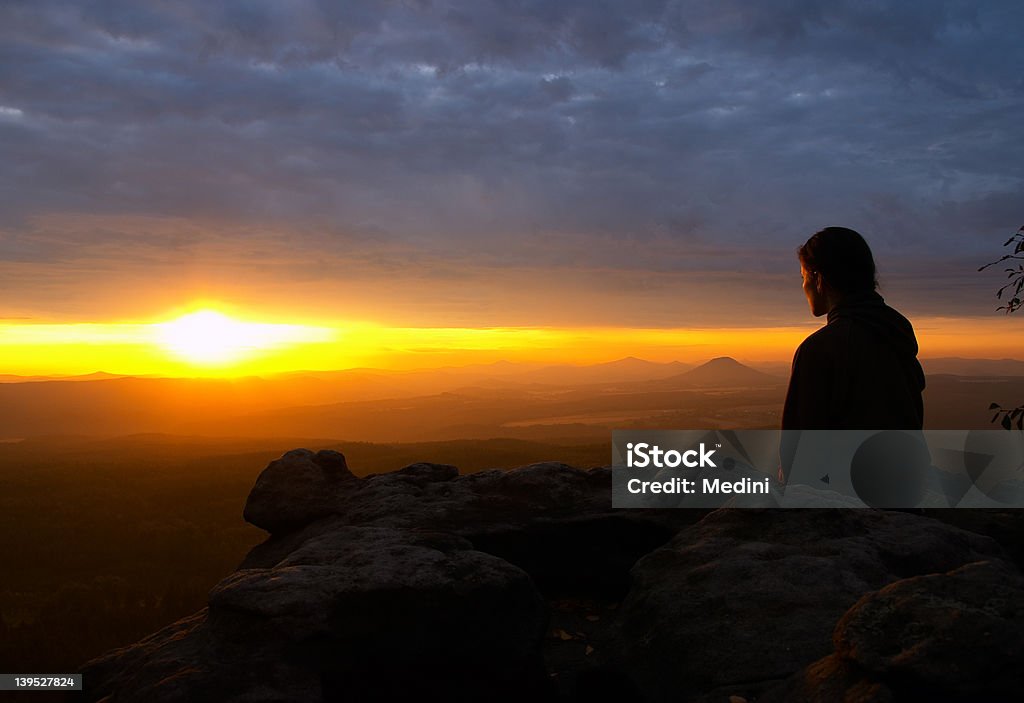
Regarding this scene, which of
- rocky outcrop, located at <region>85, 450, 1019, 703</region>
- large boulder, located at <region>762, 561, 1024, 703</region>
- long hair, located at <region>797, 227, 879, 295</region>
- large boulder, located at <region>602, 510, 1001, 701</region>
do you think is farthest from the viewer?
long hair, located at <region>797, 227, 879, 295</region>

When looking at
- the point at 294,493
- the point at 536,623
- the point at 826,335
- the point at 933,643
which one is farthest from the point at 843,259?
the point at 294,493

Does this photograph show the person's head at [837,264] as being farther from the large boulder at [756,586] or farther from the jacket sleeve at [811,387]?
the large boulder at [756,586]

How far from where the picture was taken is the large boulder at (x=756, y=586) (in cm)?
554

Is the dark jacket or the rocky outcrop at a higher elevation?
the dark jacket

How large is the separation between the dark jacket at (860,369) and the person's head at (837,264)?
115mm

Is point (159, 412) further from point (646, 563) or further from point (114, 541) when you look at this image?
point (646, 563)

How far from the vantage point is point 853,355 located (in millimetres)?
6812

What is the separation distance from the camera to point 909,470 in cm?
738

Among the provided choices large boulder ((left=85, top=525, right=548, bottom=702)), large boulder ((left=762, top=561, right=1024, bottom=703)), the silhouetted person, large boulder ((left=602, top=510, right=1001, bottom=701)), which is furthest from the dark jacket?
large boulder ((left=85, top=525, right=548, bottom=702))

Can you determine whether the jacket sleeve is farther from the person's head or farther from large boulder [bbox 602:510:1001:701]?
large boulder [bbox 602:510:1001:701]

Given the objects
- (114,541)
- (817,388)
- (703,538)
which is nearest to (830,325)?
(817,388)

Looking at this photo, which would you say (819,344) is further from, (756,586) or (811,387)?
(756,586)

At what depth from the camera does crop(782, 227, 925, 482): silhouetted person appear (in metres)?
6.85

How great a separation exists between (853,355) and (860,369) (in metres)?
0.16
